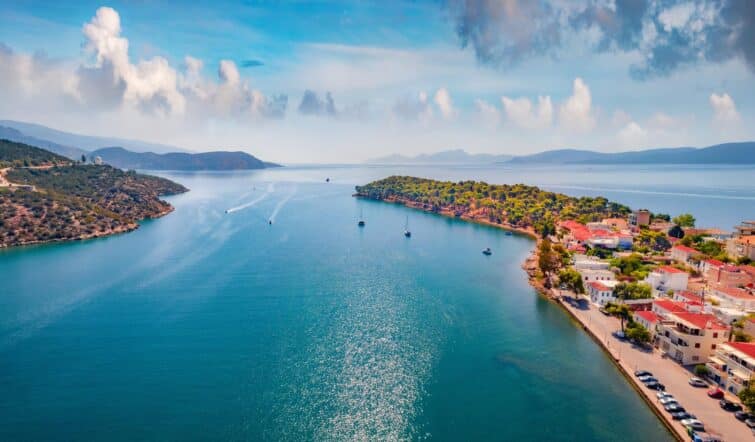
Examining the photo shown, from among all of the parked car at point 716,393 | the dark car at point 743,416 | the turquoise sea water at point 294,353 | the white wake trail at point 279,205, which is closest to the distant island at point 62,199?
the turquoise sea water at point 294,353

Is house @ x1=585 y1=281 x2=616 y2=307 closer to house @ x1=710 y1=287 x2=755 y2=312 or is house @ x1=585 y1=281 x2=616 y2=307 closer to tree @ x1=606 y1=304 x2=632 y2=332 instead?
tree @ x1=606 y1=304 x2=632 y2=332

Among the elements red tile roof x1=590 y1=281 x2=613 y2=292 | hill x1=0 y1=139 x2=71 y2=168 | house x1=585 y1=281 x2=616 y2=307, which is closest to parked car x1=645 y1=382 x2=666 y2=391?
house x1=585 y1=281 x2=616 y2=307

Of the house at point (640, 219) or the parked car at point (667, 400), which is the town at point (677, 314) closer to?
the parked car at point (667, 400)

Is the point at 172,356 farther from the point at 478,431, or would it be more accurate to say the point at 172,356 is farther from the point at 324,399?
the point at 478,431

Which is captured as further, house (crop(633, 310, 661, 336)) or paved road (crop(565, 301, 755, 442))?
house (crop(633, 310, 661, 336))

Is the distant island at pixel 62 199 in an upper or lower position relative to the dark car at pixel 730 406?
upper

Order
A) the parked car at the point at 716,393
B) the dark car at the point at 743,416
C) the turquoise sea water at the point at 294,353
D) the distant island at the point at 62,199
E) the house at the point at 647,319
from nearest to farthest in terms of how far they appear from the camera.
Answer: the dark car at the point at 743,416
the turquoise sea water at the point at 294,353
the parked car at the point at 716,393
the house at the point at 647,319
the distant island at the point at 62,199

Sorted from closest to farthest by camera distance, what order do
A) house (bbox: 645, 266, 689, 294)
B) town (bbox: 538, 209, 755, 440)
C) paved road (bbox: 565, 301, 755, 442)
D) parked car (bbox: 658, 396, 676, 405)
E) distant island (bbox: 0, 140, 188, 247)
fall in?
paved road (bbox: 565, 301, 755, 442) < town (bbox: 538, 209, 755, 440) < parked car (bbox: 658, 396, 676, 405) < house (bbox: 645, 266, 689, 294) < distant island (bbox: 0, 140, 188, 247)
